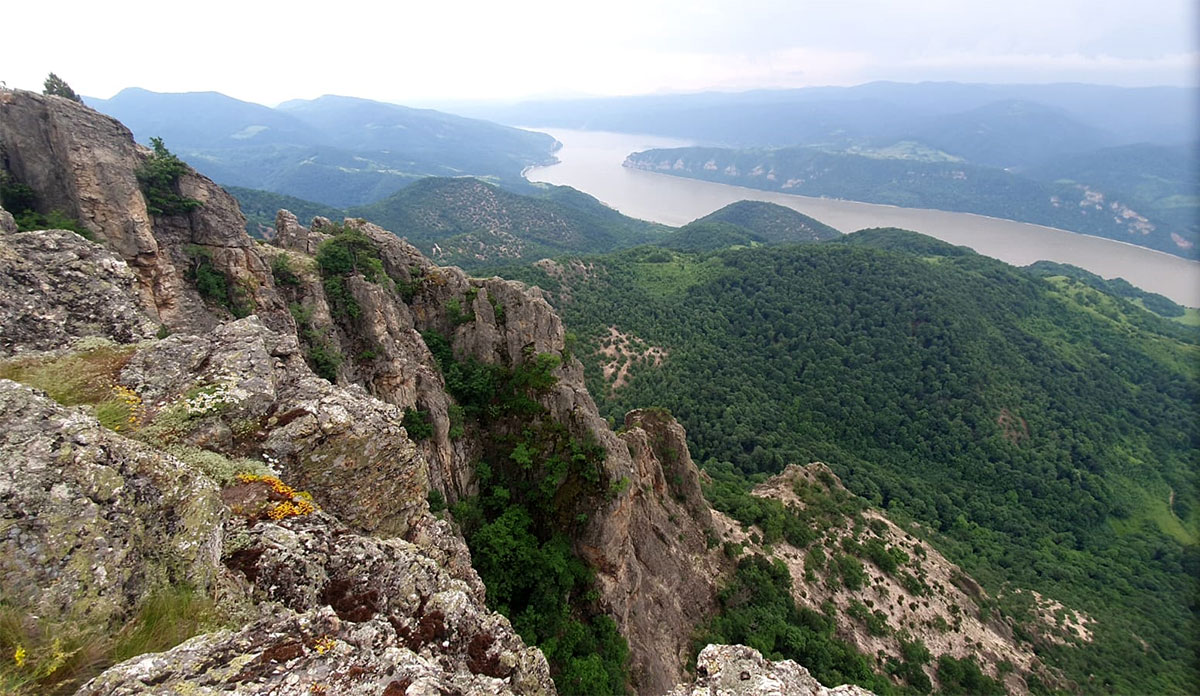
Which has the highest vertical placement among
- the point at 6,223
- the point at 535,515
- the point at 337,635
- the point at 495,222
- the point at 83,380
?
the point at 6,223

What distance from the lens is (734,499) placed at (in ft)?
119

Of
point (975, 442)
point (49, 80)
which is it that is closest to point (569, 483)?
point (49, 80)

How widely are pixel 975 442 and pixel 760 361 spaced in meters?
29.1

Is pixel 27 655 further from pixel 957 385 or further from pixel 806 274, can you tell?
pixel 806 274

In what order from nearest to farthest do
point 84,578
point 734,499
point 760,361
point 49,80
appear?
point 84,578
point 49,80
point 734,499
point 760,361

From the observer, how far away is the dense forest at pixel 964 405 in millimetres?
50500

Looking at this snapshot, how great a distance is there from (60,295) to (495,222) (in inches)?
6448

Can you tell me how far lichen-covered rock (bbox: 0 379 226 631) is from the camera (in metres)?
5.48

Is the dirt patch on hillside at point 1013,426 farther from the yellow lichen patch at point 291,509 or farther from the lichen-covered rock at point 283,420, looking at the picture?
the yellow lichen patch at point 291,509

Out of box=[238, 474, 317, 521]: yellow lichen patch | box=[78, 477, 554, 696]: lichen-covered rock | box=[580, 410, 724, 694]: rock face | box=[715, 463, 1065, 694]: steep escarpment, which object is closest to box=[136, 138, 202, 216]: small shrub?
box=[238, 474, 317, 521]: yellow lichen patch

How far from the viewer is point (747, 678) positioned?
28.7 ft

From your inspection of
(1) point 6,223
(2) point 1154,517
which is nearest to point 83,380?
(1) point 6,223

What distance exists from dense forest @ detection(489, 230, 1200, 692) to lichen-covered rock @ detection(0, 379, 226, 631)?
5025 centimetres

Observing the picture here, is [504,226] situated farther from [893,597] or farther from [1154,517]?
[1154,517]
